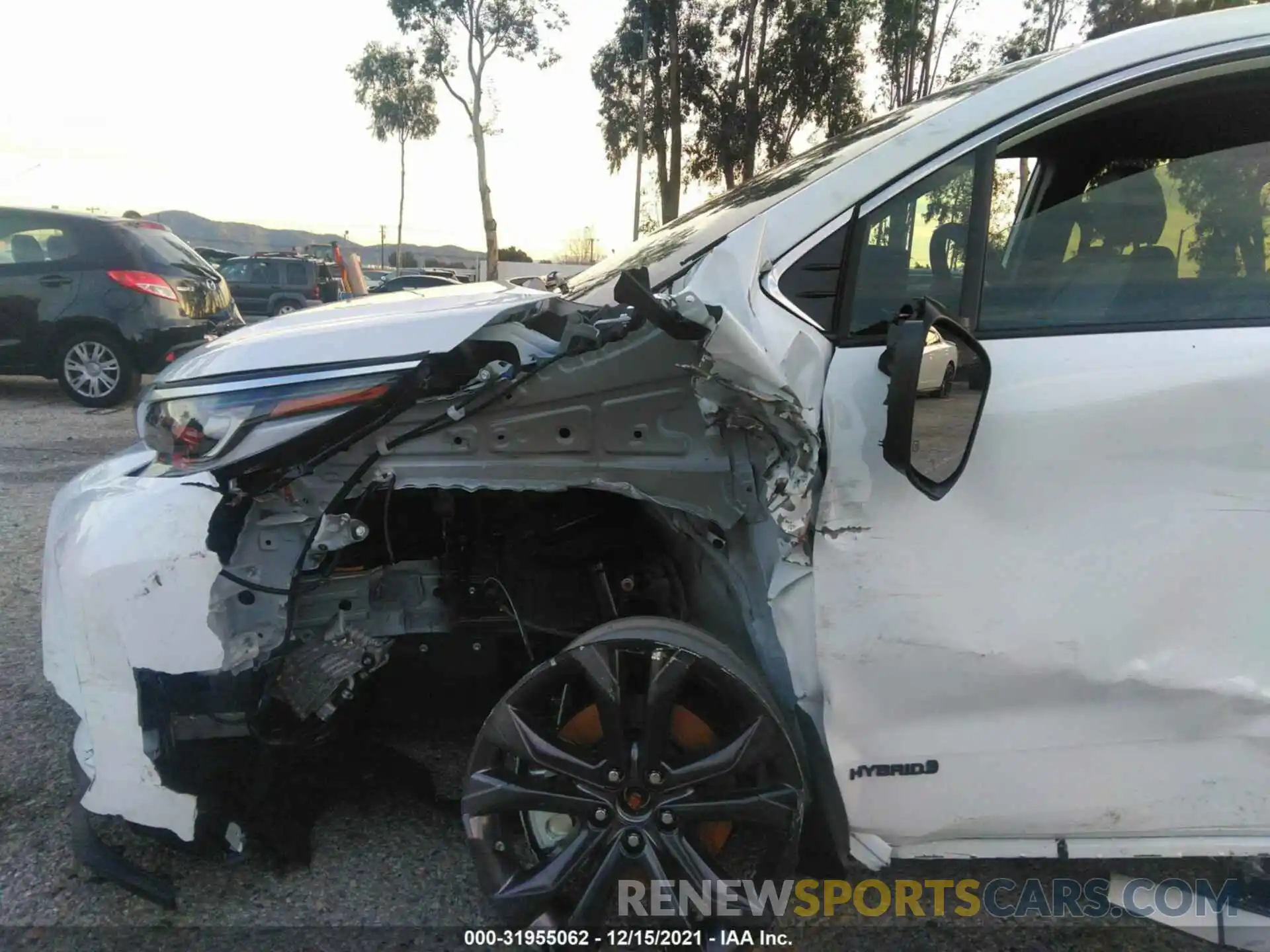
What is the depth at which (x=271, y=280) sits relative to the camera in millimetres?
20219

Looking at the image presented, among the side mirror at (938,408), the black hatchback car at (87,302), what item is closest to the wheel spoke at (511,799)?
the side mirror at (938,408)

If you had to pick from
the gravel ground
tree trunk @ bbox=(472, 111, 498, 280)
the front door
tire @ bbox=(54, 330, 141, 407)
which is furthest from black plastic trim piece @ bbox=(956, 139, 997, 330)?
tree trunk @ bbox=(472, 111, 498, 280)

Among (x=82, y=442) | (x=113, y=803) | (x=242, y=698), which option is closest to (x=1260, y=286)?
(x=242, y=698)

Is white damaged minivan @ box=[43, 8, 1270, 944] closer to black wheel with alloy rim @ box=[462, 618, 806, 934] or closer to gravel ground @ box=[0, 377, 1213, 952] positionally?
black wheel with alloy rim @ box=[462, 618, 806, 934]

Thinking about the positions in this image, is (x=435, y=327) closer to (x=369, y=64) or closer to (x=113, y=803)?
(x=113, y=803)

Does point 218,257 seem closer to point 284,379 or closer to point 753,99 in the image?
point 753,99

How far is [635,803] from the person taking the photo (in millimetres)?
1888

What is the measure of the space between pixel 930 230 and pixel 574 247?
3929cm

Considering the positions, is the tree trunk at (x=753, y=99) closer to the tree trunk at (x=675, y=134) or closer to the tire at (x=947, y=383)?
the tree trunk at (x=675, y=134)

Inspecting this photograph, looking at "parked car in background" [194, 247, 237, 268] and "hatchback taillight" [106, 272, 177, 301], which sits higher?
"parked car in background" [194, 247, 237, 268]

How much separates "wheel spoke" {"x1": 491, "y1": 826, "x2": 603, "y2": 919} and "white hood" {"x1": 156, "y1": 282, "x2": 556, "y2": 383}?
1.16 m

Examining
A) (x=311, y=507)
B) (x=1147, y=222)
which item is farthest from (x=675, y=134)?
(x=311, y=507)

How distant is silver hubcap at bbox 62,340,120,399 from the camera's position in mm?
8367

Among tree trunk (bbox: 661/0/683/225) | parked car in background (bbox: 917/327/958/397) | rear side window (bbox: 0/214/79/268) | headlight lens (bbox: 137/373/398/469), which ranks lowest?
headlight lens (bbox: 137/373/398/469)
